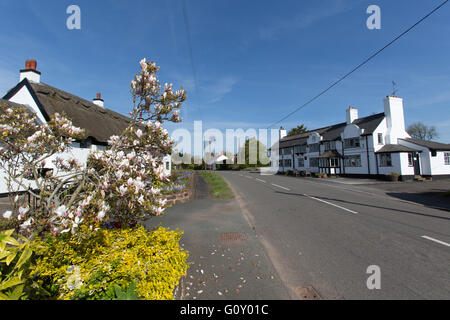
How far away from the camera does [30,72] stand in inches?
602

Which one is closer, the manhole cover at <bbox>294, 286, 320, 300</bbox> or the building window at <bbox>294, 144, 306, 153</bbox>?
the manhole cover at <bbox>294, 286, 320, 300</bbox>

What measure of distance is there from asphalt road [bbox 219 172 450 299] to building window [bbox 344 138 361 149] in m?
22.5

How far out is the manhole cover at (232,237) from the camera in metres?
5.84

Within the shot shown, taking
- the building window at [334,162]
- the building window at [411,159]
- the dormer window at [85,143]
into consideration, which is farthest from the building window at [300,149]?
the dormer window at [85,143]

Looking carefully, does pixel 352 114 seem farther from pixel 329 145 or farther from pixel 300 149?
pixel 300 149

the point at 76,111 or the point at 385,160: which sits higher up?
the point at 76,111

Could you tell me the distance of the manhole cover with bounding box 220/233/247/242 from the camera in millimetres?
5838

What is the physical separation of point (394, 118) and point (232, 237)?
1223 inches

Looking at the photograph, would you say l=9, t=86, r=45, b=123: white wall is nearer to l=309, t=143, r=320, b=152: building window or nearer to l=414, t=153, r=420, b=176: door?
l=309, t=143, r=320, b=152: building window

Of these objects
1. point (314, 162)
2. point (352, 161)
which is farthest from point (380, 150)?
point (314, 162)

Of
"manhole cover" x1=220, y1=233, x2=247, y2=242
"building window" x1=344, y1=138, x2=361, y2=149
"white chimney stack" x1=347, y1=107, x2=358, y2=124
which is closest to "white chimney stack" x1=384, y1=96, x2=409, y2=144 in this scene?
"building window" x1=344, y1=138, x2=361, y2=149

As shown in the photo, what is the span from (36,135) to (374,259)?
683 centimetres
